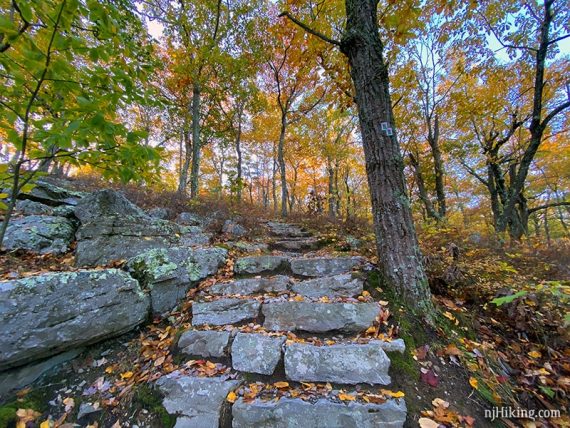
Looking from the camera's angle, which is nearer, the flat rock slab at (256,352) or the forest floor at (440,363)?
the forest floor at (440,363)

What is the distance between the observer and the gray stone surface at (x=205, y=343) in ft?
7.84

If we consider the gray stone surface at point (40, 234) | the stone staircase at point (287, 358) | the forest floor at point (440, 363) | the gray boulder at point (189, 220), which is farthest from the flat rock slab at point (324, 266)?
the gray stone surface at point (40, 234)

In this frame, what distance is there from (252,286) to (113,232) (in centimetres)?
256


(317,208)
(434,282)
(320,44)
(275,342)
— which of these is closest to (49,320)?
(275,342)

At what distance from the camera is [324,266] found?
3.70 meters

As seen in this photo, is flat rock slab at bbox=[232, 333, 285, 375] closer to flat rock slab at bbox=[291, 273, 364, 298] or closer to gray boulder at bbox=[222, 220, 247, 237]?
flat rock slab at bbox=[291, 273, 364, 298]

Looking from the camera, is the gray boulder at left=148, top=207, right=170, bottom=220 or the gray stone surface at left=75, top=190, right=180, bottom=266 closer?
the gray stone surface at left=75, top=190, right=180, bottom=266

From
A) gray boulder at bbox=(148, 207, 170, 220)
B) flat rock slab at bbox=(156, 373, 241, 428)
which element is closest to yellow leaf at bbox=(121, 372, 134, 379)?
flat rock slab at bbox=(156, 373, 241, 428)

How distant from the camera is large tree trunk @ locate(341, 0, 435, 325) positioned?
278cm

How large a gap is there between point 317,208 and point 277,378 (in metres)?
10.8

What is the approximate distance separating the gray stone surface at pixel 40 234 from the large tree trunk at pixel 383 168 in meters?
5.01

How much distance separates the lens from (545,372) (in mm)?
2072

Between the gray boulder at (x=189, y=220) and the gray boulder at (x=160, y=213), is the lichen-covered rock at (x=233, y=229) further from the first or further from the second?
the gray boulder at (x=160, y=213)

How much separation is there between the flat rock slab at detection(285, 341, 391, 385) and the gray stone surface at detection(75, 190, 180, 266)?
3.12 meters
